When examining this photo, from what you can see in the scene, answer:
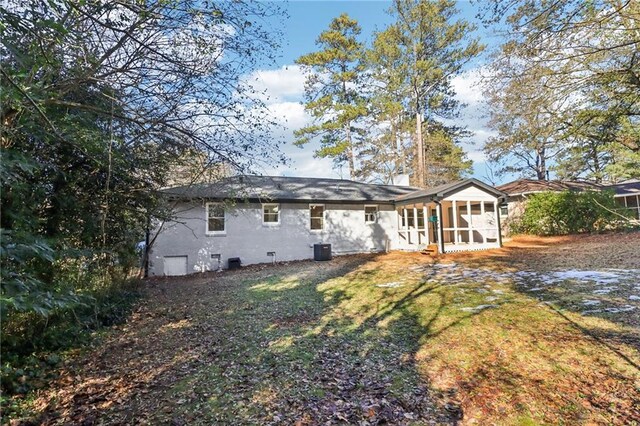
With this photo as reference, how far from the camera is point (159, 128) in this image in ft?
18.5

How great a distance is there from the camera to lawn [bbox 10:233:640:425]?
11.1ft

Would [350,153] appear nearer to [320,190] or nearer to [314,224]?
[320,190]

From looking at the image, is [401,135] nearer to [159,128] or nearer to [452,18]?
[452,18]

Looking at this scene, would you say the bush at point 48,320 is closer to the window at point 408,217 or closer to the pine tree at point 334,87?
the window at point 408,217

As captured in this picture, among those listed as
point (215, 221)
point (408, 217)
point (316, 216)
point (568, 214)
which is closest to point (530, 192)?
point (568, 214)

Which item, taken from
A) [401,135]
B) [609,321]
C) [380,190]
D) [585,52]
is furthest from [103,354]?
[401,135]

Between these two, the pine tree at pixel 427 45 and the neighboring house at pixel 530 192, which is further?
the pine tree at pixel 427 45

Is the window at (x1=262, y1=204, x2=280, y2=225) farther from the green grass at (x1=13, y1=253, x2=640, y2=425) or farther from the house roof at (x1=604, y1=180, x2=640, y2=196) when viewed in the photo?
the house roof at (x1=604, y1=180, x2=640, y2=196)

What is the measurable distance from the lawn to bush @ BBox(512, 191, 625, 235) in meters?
10.7

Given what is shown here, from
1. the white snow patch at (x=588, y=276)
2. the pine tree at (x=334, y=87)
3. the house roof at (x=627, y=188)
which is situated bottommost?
the white snow patch at (x=588, y=276)

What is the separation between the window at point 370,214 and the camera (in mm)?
17111

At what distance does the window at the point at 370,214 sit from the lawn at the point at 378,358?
8.56 m

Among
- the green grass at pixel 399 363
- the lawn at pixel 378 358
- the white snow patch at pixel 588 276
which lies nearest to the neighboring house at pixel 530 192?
the white snow patch at pixel 588 276

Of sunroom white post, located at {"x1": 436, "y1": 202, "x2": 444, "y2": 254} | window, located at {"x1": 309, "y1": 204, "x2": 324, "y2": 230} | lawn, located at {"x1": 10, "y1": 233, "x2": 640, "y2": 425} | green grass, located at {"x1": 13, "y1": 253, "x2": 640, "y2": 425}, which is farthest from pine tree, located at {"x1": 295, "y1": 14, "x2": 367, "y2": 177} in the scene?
green grass, located at {"x1": 13, "y1": 253, "x2": 640, "y2": 425}
